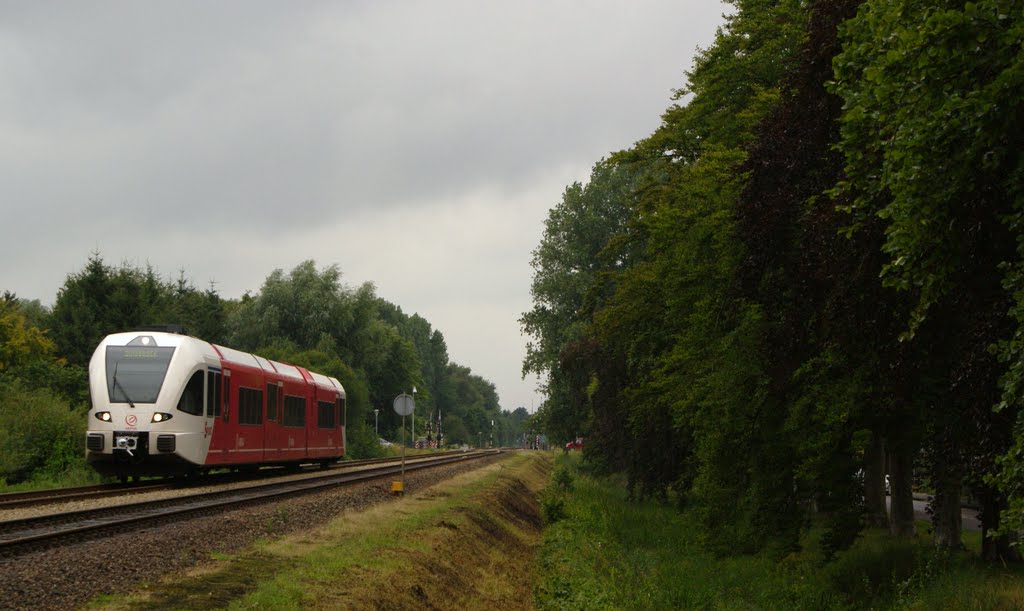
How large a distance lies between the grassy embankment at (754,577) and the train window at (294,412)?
932 centimetres

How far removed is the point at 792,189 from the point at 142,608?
12.4 metres

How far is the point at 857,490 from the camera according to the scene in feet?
62.3

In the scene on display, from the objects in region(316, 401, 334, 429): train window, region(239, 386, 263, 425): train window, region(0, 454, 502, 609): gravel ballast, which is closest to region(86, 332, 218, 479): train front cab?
region(239, 386, 263, 425): train window

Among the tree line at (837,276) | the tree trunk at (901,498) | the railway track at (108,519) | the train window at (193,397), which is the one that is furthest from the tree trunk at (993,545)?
the train window at (193,397)

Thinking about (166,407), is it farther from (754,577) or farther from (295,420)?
(754,577)

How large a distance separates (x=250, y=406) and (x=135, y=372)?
529 centimetres

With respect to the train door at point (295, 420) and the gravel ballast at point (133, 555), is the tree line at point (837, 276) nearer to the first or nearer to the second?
the gravel ballast at point (133, 555)

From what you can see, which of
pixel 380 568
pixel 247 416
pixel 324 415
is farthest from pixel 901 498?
A: pixel 324 415

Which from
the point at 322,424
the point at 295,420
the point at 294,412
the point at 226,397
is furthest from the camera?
the point at 322,424

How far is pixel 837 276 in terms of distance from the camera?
14812 mm

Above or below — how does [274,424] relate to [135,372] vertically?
below

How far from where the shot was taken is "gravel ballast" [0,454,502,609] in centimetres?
920

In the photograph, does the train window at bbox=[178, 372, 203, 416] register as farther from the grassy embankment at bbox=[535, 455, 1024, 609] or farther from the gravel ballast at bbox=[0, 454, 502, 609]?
the grassy embankment at bbox=[535, 455, 1024, 609]

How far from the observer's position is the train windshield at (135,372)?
24.4 m
